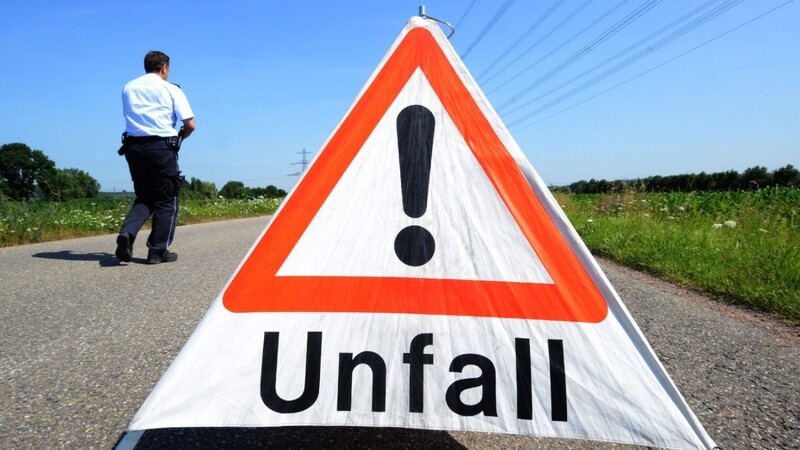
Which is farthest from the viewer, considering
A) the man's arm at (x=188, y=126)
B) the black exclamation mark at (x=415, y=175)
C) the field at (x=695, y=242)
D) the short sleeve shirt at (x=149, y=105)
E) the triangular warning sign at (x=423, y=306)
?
the man's arm at (x=188, y=126)

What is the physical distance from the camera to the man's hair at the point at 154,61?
4.98m

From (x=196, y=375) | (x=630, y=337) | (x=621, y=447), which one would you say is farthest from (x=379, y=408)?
(x=621, y=447)

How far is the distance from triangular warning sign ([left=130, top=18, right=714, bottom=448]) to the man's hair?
4327mm

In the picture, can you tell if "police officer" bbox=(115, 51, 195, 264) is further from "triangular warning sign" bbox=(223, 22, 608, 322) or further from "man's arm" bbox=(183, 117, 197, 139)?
"triangular warning sign" bbox=(223, 22, 608, 322)

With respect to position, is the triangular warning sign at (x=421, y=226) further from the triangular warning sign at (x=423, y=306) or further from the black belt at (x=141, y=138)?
the black belt at (x=141, y=138)

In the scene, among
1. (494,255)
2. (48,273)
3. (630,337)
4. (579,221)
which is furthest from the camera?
(579,221)

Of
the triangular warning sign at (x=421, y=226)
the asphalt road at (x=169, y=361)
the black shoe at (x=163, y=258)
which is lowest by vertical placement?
the asphalt road at (x=169, y=361)

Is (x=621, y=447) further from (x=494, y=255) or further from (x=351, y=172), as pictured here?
(x=351, y=172)

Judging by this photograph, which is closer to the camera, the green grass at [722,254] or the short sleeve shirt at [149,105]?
the green grass at [722,254]

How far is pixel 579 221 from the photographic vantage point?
388 inches

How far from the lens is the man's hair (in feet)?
16.4

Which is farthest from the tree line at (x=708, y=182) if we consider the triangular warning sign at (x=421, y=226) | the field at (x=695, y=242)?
the triangular warning sign at (x=421, y=226)

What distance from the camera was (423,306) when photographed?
55.2 inches

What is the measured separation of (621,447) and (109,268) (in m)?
5.02
